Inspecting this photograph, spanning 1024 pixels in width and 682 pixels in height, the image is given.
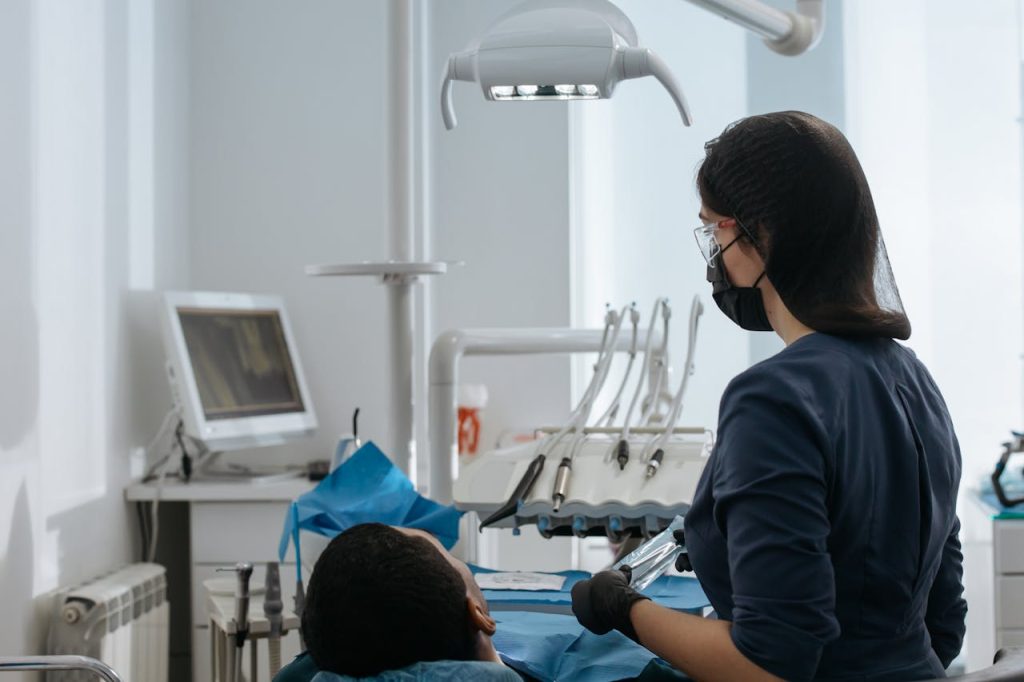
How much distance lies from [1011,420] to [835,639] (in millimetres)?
2927

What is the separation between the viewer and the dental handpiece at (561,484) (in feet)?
6.09

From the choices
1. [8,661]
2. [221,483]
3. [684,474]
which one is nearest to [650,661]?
[684,474]

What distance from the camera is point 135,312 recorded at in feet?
10.8

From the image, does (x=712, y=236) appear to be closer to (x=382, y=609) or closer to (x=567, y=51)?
(x=382, y=609)

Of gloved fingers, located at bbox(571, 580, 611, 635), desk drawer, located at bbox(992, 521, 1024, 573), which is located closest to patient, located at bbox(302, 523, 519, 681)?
gloved fingers, located at bbox(571, 580, 611, 635)

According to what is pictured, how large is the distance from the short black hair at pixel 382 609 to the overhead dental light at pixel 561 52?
88 cm

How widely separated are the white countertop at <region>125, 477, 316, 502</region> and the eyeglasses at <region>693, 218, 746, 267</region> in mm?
2074

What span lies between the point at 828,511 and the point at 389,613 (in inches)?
17.0

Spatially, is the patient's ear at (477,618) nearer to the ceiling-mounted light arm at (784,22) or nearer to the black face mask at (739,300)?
the black face mask at (739,300)

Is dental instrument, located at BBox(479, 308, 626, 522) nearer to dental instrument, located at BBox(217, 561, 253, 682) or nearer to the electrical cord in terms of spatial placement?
dental instrument, located at BBox(217, 561, 253, 682)

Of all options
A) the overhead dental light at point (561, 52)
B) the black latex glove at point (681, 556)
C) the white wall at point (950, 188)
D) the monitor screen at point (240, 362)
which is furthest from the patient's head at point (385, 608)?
the white wall at point (950, 188)

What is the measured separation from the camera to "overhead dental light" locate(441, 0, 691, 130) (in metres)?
1.85

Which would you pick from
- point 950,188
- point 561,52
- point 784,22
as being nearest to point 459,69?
point 561,52

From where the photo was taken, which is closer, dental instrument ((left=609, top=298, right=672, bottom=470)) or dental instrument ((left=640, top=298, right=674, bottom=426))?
dental instrument ((left=609, top=298, right=672, bottom=470))
